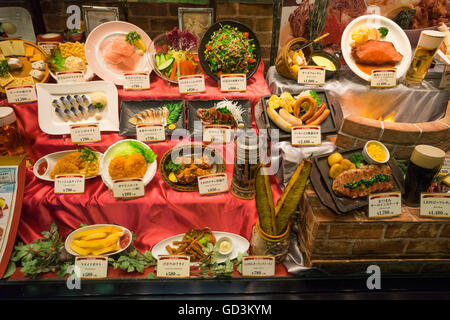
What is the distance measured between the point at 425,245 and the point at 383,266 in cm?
25

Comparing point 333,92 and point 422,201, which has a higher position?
point 333,92

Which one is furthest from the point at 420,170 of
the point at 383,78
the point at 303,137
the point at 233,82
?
the point at 233,82

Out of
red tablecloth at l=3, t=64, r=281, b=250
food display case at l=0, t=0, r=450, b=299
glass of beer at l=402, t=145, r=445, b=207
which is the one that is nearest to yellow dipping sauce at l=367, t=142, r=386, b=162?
food display case at l=0, t=0, r=450, b=299

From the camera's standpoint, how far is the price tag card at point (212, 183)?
1942 millimetres

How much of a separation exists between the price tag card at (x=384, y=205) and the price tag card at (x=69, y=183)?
5.50 ft

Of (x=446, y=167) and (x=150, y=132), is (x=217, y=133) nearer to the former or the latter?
(x=150, y=132)

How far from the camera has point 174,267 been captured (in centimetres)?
177

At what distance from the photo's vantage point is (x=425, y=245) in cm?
178

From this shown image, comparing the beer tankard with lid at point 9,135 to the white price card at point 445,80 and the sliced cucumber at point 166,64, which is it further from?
the white price card at point 445,80

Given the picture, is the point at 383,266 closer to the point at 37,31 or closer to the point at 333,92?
the point at 333,92

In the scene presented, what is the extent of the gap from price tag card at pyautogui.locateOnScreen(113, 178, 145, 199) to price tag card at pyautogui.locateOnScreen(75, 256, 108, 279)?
373 mm

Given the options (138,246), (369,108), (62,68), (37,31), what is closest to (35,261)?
(138,246)

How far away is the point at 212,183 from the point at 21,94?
150 centimetres

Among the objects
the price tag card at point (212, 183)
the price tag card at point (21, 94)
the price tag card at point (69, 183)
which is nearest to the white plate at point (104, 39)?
the price tag card at point (21, 94)
